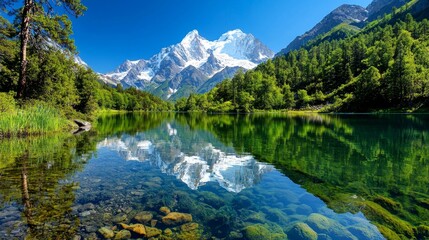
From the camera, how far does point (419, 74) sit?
366 ft

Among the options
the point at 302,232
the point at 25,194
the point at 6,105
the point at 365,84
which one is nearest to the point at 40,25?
the point at 6,105

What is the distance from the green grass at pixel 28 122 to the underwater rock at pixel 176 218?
997 inches

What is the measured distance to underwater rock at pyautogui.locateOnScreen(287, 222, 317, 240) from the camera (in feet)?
28.1

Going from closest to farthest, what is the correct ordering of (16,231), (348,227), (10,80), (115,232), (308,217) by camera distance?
(16,231)
(115,232)
(348,227)
(308,217)
(10,80)

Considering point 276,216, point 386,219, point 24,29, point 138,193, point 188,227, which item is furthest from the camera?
point 24,29

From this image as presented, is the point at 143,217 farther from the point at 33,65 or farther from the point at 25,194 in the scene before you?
the point at 33,65

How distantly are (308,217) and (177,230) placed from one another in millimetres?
4955

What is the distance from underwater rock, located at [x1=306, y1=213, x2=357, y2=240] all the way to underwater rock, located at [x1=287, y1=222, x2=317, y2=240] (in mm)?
326

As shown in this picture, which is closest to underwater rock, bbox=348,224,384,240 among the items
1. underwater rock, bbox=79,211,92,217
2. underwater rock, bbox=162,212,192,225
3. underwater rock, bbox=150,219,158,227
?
underwater rock, bbox=162,212,192,225

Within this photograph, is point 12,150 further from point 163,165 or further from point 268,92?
point 268,92

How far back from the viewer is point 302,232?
8.82 m

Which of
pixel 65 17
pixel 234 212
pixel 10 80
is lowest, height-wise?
pixel 234 212

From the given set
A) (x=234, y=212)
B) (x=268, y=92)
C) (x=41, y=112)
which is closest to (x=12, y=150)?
(x=41, y=112)

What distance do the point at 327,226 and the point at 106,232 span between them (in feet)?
24.2
